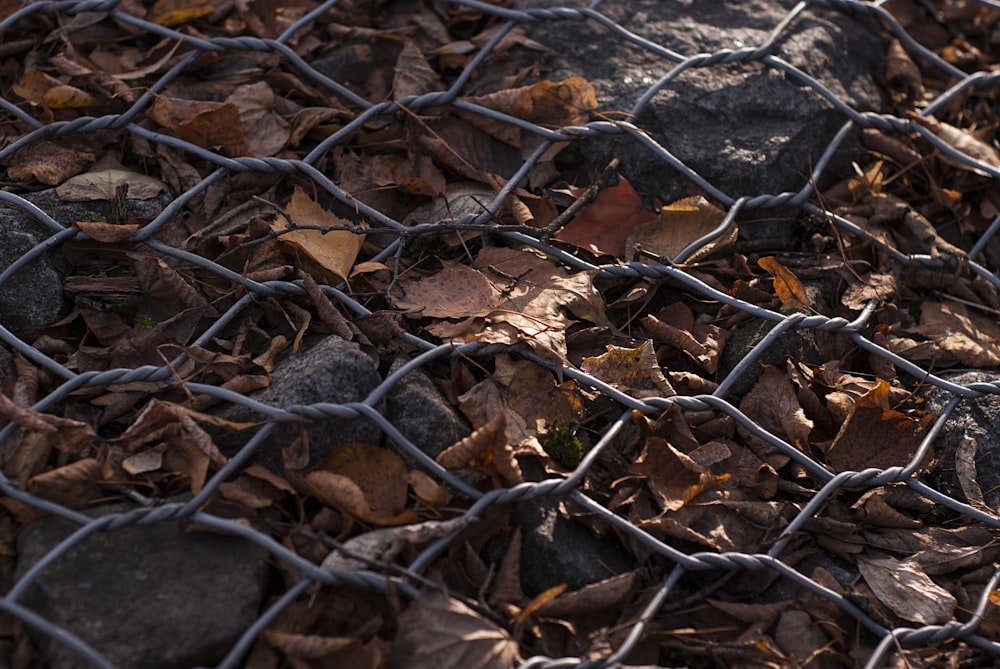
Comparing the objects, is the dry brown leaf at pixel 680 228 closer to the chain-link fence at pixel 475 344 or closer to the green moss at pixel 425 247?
the chain-link fence at pixel 475 344

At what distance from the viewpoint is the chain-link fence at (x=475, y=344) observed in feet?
3.97

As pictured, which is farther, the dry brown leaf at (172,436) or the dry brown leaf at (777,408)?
the dry brown leaf at (777,408)

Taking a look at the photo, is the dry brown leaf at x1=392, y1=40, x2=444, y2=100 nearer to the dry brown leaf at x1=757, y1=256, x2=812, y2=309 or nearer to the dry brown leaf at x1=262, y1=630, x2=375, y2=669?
the dry brown leaf at x1=757, y1=256, x2=812, y2=309

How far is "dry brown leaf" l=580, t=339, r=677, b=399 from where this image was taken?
148cm

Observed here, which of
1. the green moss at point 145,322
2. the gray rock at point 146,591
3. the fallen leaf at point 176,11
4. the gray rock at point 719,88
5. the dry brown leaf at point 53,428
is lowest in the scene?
the gray rock at point 146,591

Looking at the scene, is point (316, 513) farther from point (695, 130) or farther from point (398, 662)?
point (695, 130)

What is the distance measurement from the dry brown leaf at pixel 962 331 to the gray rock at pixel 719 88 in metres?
0.35

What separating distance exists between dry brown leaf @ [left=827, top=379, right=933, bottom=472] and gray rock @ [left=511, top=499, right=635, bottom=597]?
43 centimetres

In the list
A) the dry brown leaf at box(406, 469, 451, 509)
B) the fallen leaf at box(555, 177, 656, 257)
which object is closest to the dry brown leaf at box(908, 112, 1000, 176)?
the fallen leaf at box(555, 177, 656, 257)

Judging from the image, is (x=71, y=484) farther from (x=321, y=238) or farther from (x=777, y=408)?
(x=777, y=408)

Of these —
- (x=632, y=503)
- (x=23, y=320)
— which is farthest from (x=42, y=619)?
(x=632, y=503)

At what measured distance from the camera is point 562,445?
54.4 inches

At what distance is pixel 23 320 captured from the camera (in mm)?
1454

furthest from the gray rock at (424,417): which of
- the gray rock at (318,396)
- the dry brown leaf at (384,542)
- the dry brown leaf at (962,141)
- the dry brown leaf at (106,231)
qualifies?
the dry brown leaf at (962,141)
